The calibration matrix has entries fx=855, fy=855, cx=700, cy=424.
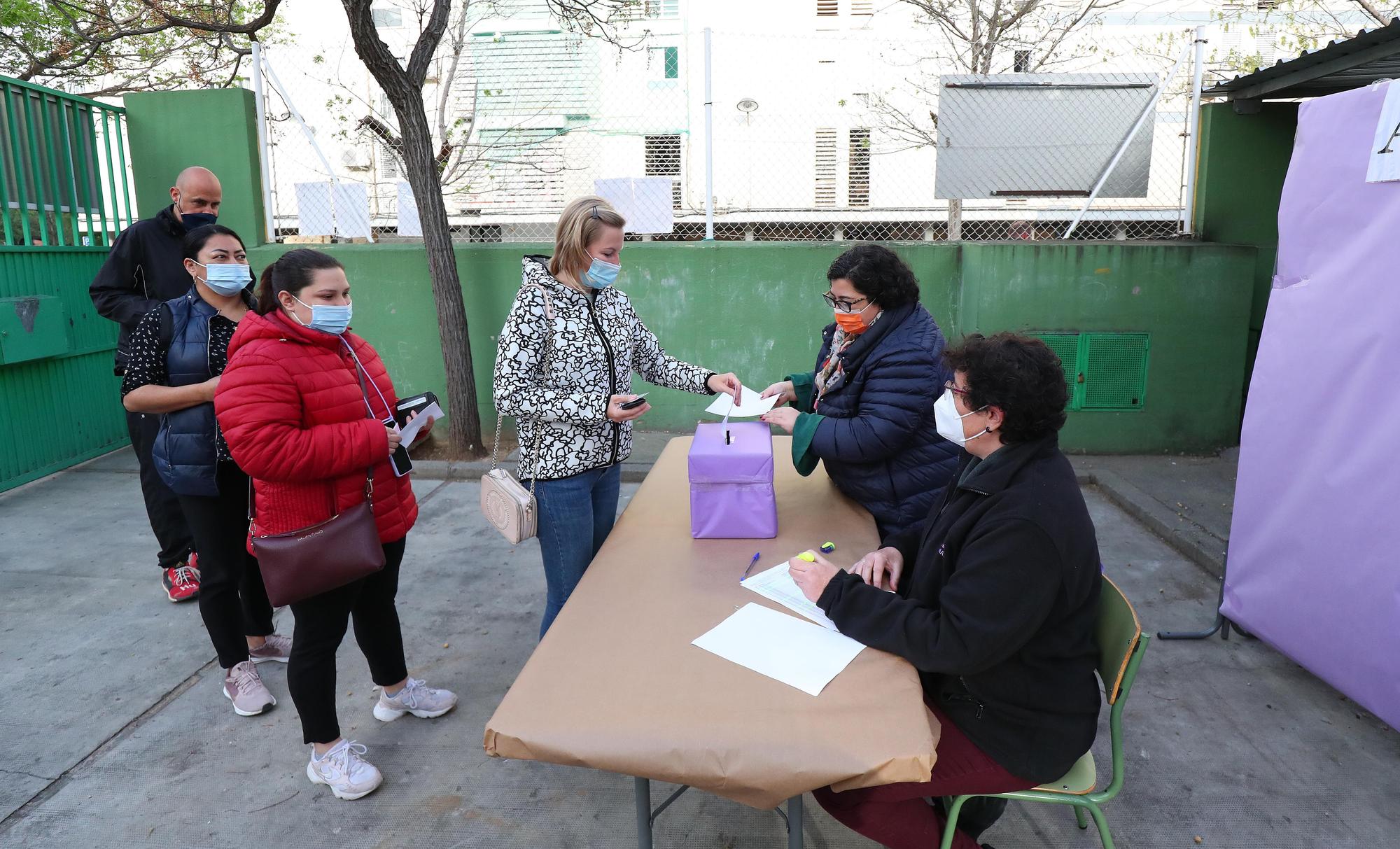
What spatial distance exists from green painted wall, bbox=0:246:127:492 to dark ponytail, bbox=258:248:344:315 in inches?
176

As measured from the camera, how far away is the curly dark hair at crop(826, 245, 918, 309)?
262 cm

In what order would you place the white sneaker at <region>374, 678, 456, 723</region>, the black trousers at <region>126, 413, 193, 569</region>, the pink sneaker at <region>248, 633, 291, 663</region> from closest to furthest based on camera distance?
1. the white sneaker at <region>374, 678, 456, 723</region>
2. the pink sneaker at <region>248, 633, 291, 663</region>
3. the black trousers at <region>126, 413, 193, 569</region>

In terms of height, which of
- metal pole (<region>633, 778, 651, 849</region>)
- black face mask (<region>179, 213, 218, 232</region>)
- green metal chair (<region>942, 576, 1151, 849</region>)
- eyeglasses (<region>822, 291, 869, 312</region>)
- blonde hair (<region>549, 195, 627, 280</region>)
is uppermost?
black face mask (<region>179, 213, 218, 232</region>)

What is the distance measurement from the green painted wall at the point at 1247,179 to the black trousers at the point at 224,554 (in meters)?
6.41

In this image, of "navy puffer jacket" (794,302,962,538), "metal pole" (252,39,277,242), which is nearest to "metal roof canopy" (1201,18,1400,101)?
"navy puffer jacket" (794,302,962,538)

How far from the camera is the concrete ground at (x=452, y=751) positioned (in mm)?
2490

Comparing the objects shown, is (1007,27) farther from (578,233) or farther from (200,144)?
(200,144)

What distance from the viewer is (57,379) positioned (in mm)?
6082

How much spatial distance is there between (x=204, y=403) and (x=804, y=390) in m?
2.14

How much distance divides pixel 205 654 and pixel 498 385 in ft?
6.59

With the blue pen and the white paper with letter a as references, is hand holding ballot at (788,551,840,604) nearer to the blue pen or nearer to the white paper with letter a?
the blue pen

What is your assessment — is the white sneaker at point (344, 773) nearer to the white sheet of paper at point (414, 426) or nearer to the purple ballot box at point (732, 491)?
the white sheet of paper at point (414, 426)

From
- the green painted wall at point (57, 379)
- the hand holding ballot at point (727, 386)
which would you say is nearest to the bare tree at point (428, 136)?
the green painted wall at point (57, 379)

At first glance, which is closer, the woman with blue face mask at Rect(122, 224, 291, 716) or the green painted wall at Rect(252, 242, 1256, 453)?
the woman with blue face mask at Rect(122, 224, 291, 716)
